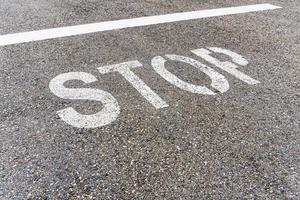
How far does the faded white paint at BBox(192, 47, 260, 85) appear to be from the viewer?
501cm

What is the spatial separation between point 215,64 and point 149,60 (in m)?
0.89

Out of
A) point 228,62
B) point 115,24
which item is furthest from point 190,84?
point 115,24

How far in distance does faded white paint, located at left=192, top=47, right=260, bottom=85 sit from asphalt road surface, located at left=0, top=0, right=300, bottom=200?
3 centimetres

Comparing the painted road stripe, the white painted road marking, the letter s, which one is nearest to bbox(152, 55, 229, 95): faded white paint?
the white painted road marking

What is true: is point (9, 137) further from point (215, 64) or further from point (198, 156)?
point (215, 64)

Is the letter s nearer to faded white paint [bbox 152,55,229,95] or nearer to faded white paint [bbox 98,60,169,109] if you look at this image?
faded white paint [bbox 98,60,169,109]

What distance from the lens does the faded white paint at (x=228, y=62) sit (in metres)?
5.01

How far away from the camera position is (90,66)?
5070mm

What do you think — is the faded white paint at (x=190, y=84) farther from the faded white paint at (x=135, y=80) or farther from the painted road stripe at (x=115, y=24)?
the painted road stripe at (x=115, y=24)

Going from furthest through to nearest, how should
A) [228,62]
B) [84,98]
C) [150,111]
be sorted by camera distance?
1. [228,62]
2. [84,98]
3. [150,111]

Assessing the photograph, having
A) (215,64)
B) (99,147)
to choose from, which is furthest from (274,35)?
(99,147)

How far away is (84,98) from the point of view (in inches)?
171

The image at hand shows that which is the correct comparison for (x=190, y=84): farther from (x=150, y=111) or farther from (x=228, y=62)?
(x=228, y=62)

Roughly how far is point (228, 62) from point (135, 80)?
1.43m
